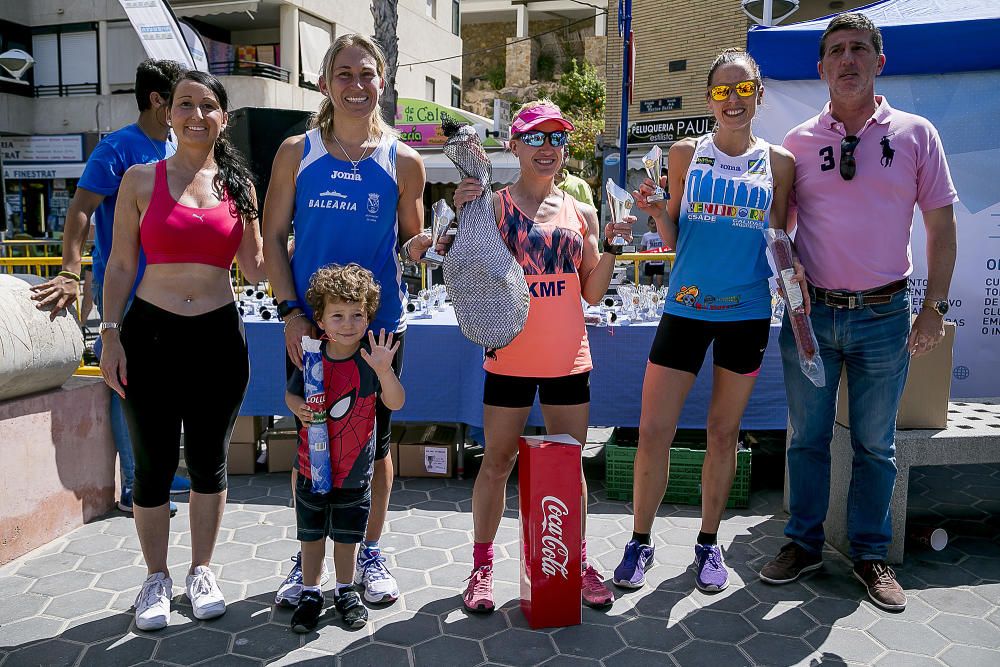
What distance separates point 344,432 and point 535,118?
128cm

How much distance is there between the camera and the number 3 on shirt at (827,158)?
2869mm

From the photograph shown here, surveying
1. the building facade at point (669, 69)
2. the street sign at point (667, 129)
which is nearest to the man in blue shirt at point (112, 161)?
the building facade at point (669, 69)

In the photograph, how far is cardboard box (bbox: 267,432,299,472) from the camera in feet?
14.9

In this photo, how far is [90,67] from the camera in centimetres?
1903

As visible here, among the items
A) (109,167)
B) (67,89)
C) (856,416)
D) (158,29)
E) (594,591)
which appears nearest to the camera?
(594,591)

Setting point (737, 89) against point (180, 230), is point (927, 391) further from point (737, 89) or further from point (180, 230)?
point (180, 230)

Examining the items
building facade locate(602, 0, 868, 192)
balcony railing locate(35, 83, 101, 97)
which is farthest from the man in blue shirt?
balcony railing locate(35, 83, 101, 97)

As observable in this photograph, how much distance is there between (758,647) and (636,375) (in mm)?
1903

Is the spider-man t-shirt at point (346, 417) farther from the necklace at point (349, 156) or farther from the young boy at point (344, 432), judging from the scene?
the necklace at point (349, 156)

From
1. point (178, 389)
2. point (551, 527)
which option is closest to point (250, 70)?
point (178, 389)

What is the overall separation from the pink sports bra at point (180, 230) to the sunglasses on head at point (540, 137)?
1086 millimetres

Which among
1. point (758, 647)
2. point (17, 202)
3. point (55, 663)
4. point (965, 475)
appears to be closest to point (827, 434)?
point (758, 647)

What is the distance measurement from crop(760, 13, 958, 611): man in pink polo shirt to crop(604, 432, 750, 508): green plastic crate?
3.04 feet

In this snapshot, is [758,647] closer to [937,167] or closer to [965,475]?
[937,167]
